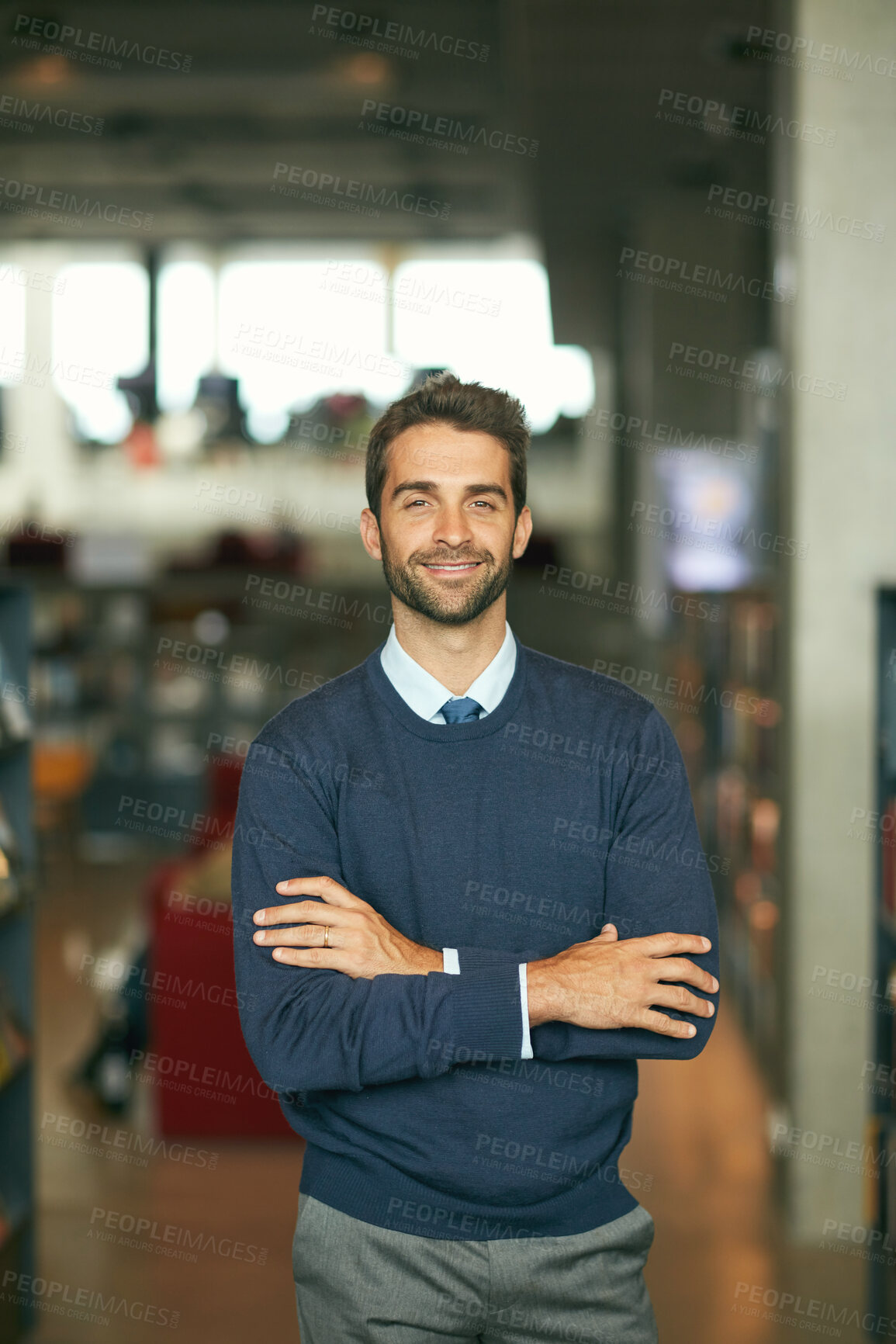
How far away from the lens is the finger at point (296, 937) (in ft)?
6.09

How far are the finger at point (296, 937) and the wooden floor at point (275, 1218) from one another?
2103mm

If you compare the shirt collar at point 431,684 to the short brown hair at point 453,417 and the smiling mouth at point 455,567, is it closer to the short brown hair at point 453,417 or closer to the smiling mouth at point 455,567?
the smiling mouth at point 455,567

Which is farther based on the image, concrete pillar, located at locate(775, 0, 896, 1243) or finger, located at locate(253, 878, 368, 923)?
concrete pillar, located at locate(775, 0, 896, 1243)

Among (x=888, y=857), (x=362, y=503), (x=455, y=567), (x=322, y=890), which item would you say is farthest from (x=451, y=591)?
(x=362, y=503)

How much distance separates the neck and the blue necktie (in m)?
0.02

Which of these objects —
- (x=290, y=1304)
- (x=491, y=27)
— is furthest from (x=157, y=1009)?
(x=491, y=27)

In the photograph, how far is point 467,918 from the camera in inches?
74.7

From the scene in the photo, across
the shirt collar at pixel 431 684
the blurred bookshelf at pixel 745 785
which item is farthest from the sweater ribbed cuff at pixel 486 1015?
the blurred bookshelf at pixel 745 785

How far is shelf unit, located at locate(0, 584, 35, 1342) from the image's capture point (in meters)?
3.55

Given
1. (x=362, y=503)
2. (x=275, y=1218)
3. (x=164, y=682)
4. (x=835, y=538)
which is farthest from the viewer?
(x=362, y=503)

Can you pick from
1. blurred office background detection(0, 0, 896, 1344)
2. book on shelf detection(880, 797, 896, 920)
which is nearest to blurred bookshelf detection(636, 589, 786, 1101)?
blurred office background detection(0, 0, 896, 1344)

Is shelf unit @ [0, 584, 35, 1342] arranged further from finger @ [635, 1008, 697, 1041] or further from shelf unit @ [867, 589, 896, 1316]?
shelf unit @ [867, 589, 896, 1316]

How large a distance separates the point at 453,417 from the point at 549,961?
850 mm

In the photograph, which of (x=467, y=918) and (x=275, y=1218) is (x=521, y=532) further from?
(x=275, y=1218)
